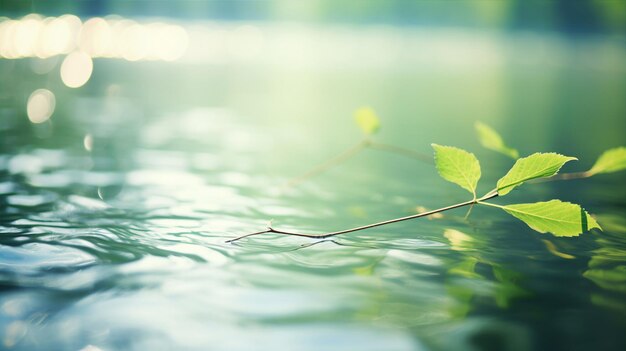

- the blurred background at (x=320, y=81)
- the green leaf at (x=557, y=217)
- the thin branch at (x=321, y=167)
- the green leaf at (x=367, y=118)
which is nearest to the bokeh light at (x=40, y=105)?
the blurred background at (x=320, y=81)

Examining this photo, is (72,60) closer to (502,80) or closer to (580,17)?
(502,80)

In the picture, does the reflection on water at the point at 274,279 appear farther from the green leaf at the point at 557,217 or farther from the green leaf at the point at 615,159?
the green leaf at the point at 615,159

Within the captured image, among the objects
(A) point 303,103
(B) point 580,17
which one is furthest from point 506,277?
(B) point 580,17

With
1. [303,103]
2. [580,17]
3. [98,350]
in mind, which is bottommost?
[98,350]

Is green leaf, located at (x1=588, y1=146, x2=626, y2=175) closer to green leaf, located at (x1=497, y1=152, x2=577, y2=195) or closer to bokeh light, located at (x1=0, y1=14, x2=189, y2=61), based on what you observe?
green leaf, located at (x1=497, y1=152, x2=577, y2=195)

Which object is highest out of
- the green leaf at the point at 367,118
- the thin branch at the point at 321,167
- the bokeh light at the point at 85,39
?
the bokeh light at the point at 85,39

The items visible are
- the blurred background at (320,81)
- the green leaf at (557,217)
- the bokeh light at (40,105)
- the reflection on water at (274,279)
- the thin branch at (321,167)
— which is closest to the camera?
the reflection on water at (274,279)
